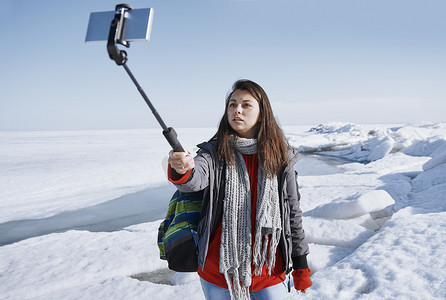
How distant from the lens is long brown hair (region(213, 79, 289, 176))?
134 centimetres

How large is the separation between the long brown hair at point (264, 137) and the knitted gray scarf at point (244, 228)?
6cm

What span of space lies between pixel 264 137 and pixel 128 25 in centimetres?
84

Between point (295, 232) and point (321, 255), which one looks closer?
point (295, 232)

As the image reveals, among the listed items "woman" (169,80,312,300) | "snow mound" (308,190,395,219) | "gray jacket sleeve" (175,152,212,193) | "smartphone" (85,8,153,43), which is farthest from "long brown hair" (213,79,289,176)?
"snow mound" (308,190,395,219)

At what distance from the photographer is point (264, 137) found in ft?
4.57

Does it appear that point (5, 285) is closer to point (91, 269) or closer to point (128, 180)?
point (91, 269)

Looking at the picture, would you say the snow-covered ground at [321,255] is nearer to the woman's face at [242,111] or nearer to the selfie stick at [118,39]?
the woman's face at [242,111]

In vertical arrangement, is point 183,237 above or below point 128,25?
below

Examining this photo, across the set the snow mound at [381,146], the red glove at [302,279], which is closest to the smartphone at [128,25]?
the red glove at [302,279]

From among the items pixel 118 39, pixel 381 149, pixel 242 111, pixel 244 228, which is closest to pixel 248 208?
pixel 244 228

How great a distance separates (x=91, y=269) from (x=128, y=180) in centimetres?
725

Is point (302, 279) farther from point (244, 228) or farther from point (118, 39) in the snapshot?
point (118, 39)

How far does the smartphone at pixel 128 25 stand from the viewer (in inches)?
29.0

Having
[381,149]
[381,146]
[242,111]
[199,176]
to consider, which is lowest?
[199,176]
